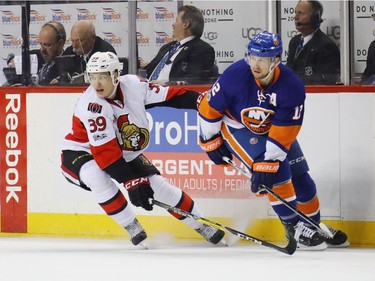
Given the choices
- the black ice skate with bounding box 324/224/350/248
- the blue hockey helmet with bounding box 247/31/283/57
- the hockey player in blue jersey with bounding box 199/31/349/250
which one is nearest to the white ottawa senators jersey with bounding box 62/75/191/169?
the hockey player in blue jersey with bounding box 199/31/349/250

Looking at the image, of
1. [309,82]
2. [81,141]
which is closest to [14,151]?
[81,141]

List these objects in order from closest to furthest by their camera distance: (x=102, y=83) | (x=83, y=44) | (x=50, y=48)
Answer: (x=102, y=83) < (x=83, y=44) < (x=50, y=48)

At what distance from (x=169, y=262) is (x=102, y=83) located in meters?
0.95

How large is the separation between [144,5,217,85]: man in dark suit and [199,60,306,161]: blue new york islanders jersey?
2.00 ft

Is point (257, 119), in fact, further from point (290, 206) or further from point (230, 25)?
point (230, 25)

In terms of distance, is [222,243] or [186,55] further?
[186,55]

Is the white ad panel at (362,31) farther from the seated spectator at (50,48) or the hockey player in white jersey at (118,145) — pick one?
the seated spectator at (50,48)

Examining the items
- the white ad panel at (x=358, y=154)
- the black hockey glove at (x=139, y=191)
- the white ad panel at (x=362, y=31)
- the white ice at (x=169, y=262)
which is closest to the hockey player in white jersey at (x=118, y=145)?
the black hockey glove at (x=139, y=191)

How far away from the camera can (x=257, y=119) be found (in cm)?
566

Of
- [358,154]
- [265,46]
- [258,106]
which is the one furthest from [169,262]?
[358,154]

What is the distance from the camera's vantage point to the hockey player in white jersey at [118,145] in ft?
18.9

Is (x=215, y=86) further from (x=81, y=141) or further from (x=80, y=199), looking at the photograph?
(x=80, y=199)

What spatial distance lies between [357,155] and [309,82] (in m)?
0.45

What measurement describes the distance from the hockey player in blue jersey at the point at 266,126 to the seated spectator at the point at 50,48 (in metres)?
1.15
